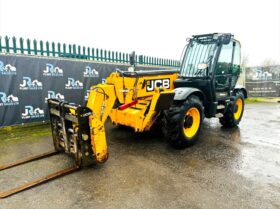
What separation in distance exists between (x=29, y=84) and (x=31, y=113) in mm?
871

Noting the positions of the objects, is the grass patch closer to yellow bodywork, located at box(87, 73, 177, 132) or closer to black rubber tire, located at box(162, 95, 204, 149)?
yellow bodywork, located at box(87, 73, 177, 132)

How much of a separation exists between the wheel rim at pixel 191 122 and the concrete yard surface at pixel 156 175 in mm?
361

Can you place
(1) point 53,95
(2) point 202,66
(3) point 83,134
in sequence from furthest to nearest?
(1) point 53,95 → (2) point 202,66 → (3) point 83,134

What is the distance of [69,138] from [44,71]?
3748 mm

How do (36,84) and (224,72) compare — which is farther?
(36,84)

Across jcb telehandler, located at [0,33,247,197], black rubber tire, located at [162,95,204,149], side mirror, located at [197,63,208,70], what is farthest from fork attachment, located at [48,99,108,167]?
side mirror, located at [197,63,208,70]

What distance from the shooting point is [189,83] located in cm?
571

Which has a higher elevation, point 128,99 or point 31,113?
point 128,99

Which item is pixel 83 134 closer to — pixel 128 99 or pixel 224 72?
pixel 128 99

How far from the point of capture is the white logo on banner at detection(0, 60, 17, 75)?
625cm

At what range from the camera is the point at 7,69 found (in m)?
6.33

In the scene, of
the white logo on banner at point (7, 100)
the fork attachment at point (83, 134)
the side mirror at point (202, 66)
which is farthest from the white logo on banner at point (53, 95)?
the side mirror at point (202, 66)

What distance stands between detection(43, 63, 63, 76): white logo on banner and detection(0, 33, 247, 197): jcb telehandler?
9.45 feet

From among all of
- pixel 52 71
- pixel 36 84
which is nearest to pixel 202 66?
pixel 52 71
